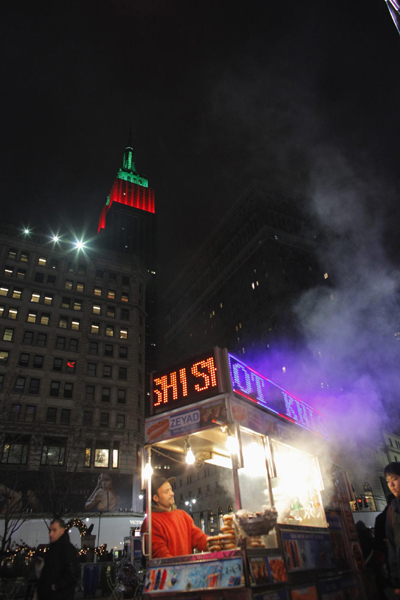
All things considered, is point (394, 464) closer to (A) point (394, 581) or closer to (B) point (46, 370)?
(A) point (394, 581)

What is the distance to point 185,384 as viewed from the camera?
7.20 metres

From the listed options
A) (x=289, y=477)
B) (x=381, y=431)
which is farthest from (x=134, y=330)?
(x=381, y=431)

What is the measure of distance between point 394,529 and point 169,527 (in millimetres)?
4161

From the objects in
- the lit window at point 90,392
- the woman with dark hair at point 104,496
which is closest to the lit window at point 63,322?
the lit window at point 90,392

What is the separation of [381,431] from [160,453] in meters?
67.7

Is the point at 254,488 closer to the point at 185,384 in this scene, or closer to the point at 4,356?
the point at 185,384

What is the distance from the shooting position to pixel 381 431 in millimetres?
63438

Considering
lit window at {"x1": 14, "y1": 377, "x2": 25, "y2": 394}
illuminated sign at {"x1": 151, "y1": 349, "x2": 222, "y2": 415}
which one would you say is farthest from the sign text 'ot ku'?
lit window at {"x1": 14, "y1": 377, "x2": 25, "y2": 394}

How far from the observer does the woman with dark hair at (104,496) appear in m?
33.2

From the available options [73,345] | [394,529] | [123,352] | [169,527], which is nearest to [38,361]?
[73,345]

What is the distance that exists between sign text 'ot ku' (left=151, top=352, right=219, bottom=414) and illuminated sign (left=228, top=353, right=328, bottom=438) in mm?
420

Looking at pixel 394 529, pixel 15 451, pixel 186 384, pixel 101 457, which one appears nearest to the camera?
pixel 394 529

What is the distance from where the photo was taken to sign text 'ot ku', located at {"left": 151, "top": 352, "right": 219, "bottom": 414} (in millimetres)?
6864

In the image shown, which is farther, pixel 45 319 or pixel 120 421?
pixel 45 319
